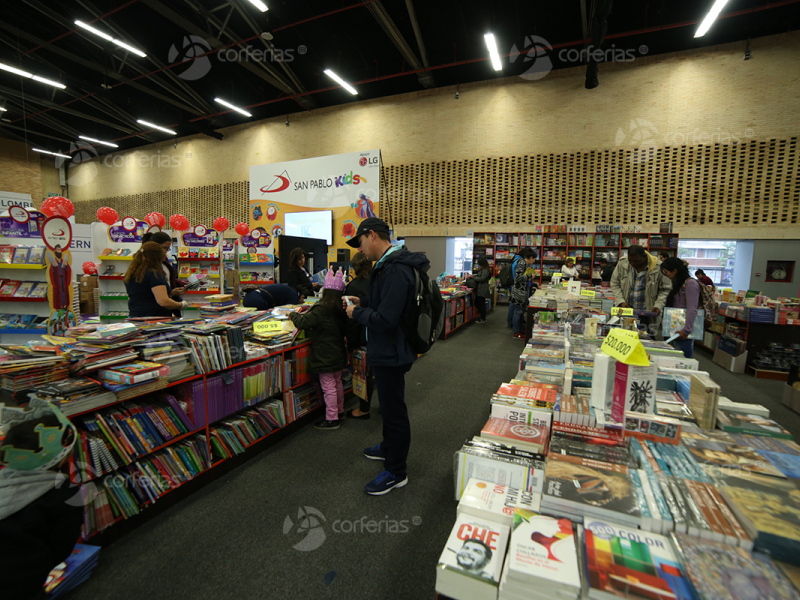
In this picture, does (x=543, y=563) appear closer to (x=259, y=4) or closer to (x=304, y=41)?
(x=259, y=4)

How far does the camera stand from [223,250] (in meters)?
6.84

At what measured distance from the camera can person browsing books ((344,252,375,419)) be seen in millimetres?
3109

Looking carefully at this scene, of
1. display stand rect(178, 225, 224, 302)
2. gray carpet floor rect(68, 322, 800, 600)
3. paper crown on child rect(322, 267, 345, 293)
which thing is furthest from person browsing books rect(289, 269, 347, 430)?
display stand rect(178, 225, 224, 302)

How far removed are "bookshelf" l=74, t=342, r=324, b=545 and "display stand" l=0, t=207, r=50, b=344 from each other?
2833 mm

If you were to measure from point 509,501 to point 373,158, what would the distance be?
957cm

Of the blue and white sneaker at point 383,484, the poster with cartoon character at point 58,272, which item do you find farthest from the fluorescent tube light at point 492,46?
the blue and white sneaker at point 383,484

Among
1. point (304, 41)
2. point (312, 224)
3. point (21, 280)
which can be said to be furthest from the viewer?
point (312, 224)

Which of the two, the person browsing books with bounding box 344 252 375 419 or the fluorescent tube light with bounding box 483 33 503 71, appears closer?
the person browsing books with bounding box 344 252 375 419

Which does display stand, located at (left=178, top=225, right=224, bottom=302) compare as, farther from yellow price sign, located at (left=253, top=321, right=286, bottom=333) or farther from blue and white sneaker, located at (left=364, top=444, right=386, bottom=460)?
blue and white sneaker, located at (left=364, top=444, right=386, bottom=460)

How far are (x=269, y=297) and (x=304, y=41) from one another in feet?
28.3

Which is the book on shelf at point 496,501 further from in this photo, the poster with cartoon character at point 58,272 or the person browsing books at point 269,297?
the poster with cartoon character at point 58,272

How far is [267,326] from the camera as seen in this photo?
3018 millimetres

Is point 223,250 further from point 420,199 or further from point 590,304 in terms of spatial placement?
point 420,199

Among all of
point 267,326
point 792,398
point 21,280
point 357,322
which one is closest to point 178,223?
point 21,280
